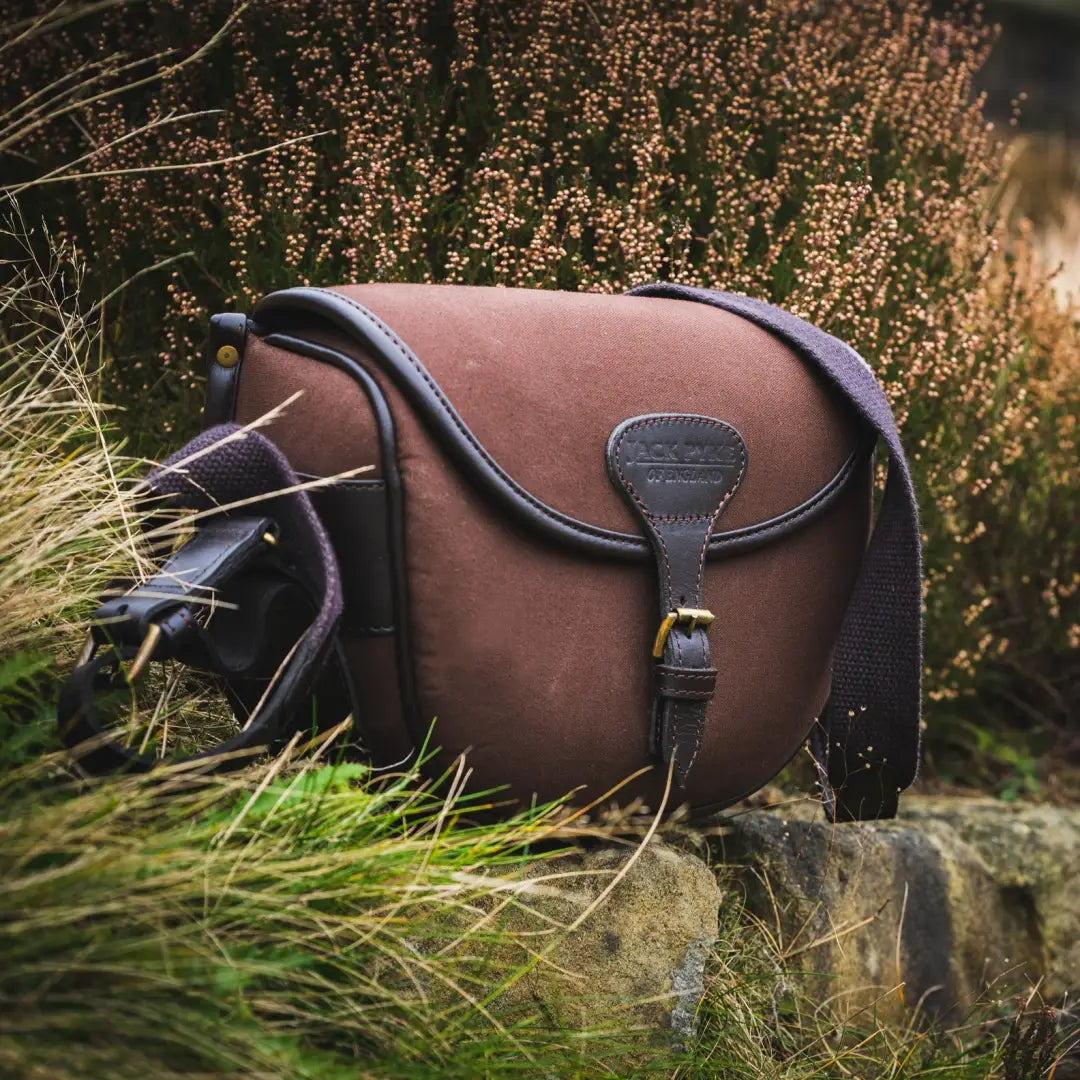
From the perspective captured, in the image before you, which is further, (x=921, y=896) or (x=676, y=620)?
(x=921, y=896)

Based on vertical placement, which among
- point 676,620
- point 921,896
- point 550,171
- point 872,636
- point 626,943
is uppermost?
point 550,171

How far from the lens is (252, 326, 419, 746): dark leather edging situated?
4.18 feet

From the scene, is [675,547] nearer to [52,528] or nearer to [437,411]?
[437,411]

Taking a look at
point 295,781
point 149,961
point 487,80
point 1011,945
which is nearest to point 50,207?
point 487,80

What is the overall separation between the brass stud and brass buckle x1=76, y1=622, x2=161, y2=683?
0.39 meters

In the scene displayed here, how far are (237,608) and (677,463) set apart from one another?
1.75 feet

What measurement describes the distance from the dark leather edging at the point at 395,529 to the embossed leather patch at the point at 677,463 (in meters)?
0.27

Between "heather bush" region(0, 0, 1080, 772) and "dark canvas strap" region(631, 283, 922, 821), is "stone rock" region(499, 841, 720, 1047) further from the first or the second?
"heather bush" region(0, 0, 1080, 772)

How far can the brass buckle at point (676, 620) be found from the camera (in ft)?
4.61

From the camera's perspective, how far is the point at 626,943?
1.51 metres

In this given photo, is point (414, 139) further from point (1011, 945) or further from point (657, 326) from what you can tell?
point (1011, 945)

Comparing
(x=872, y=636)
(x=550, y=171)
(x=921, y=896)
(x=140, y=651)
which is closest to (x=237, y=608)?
(x=140, y=651)

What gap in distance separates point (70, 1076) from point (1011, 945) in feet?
6.25

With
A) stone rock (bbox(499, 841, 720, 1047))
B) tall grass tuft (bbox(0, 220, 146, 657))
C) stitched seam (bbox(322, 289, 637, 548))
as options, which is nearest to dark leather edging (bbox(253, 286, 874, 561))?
stitched seam (bbox(322, 289, 637, 548))
